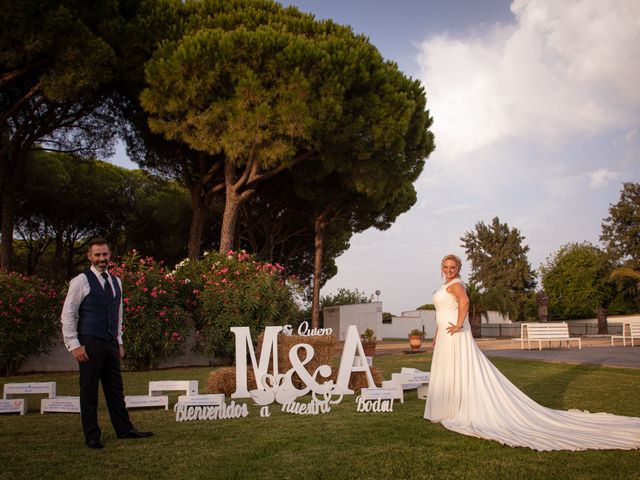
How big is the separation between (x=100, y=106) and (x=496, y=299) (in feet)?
62.0

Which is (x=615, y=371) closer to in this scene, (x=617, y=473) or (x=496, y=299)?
(x=617, y=473)

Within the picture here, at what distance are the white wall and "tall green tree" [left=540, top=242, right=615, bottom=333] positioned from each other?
68.6 feet

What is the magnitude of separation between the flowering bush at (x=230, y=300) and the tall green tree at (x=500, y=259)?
46.4 meters

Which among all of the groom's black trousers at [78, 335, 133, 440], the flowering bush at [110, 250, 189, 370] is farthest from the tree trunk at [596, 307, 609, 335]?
the groom's black trousers at [78, 335, 133, 440]

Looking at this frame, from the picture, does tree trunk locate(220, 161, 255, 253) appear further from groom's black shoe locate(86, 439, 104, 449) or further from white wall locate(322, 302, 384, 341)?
white wall locate(322, 302, 384, 341)

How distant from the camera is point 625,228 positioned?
4594 cm

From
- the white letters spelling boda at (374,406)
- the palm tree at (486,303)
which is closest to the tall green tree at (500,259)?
the palm tree at (486,303)

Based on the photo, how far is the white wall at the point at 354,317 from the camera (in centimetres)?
3123

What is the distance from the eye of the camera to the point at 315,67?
607 inches

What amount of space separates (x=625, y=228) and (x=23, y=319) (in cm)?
4572

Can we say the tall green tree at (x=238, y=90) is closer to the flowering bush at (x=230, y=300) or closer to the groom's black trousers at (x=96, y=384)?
the flowering bush at (x=230, y=300)

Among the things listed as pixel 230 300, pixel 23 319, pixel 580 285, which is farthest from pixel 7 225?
pixel 580 285

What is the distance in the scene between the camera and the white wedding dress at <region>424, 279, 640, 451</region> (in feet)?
15.1

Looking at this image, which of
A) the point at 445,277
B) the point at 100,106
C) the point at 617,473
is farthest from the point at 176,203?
the point at 617,473
